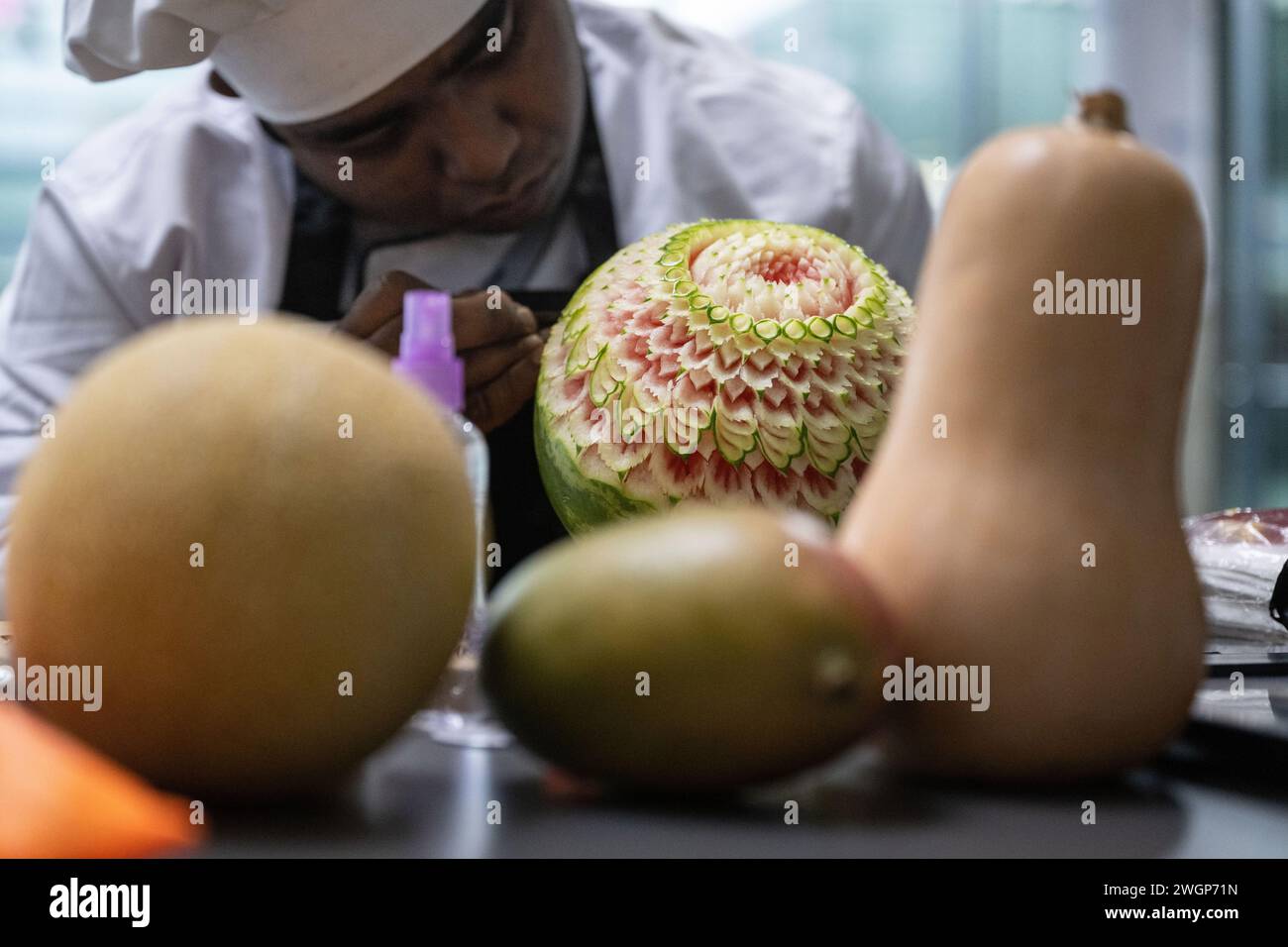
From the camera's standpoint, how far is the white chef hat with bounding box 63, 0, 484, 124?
80cm

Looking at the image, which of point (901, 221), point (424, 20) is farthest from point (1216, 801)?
point (901, 221)

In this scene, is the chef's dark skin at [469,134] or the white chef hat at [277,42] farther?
the chef's dark skin at [469,134]

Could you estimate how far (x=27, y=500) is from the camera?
0.26 m

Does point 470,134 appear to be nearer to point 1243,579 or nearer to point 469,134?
point 469,134

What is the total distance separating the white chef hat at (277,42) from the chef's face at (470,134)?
0.07ft

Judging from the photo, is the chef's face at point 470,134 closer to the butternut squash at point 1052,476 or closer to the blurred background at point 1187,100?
the butternut squash at point 1052,476

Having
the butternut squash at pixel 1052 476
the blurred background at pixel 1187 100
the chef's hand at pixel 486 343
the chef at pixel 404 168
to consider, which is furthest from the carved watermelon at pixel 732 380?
Answer: the blurred background at pixel 1187 100

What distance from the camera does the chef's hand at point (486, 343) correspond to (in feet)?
2.23

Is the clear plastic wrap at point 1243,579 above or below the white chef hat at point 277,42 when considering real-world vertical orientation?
below

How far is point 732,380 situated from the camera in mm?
405

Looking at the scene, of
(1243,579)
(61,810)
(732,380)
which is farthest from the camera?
(1243,579)

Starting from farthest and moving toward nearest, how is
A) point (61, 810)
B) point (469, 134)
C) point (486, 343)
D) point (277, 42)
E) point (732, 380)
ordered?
point (469, 134), point (277, 42), point (486, 343), point (732, 380), point (61, 810)

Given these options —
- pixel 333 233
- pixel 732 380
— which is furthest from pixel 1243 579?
pixel 333 233

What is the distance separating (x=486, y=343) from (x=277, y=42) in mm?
320
